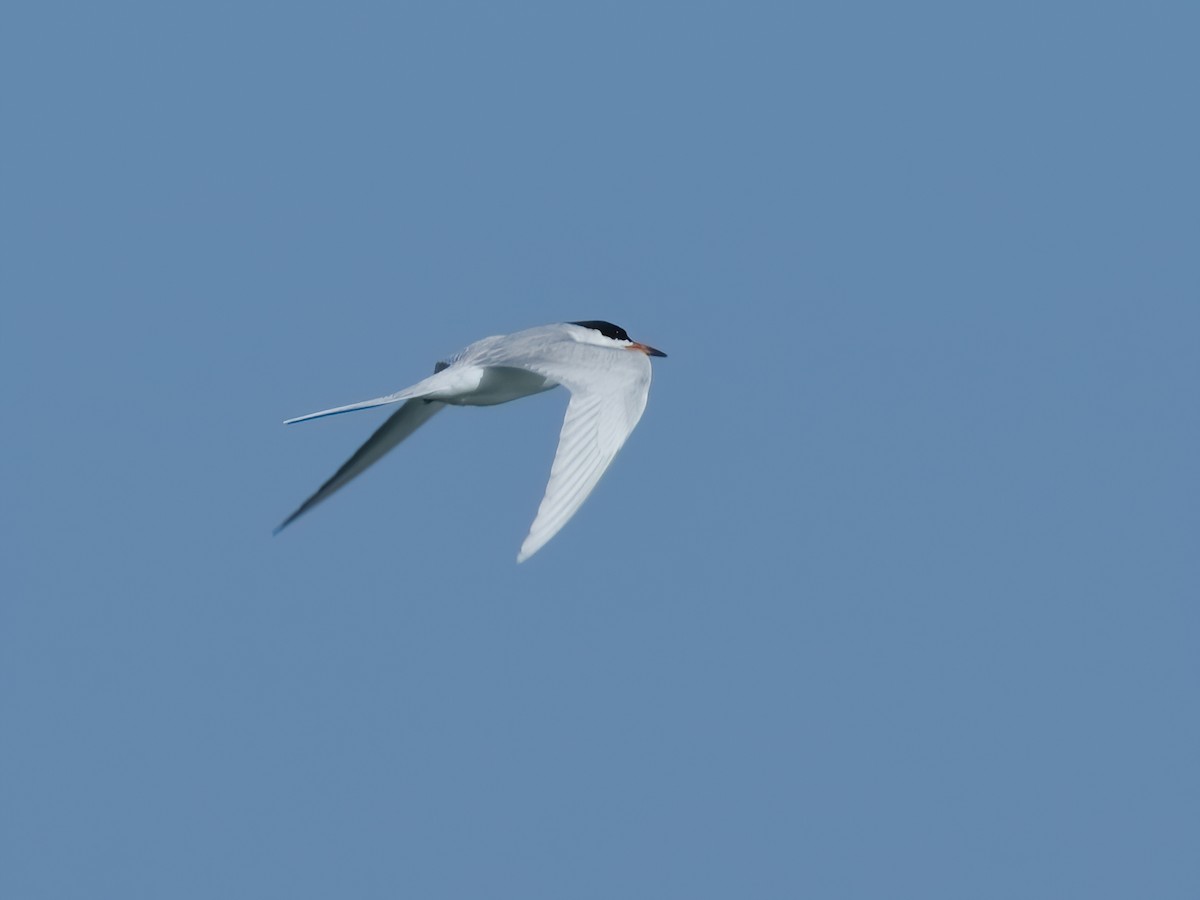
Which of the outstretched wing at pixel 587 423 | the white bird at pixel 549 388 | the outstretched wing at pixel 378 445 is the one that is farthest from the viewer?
the outstretched wing at pixel 378 445

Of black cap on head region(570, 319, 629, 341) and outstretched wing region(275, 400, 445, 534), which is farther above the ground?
black cap on head region(570, 319, 629, 341)

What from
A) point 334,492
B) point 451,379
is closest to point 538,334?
point 451,379

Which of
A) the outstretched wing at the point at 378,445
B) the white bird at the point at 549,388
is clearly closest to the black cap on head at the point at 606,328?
the white bird at the point at 549,388

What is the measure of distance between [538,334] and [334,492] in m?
2.14

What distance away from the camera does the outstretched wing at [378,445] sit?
44.6ft

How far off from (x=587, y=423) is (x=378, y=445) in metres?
3.70

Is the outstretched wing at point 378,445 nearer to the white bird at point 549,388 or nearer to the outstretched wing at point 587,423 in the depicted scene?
the white bird at point 549,388

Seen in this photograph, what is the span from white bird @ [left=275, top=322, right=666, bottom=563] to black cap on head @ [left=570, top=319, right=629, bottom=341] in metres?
0.01

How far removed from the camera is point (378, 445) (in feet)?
45.3

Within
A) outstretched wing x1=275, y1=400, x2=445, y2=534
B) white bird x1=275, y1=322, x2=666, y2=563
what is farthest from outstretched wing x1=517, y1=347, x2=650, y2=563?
outstretched wing x1=275, y1=400, x2=445, y2=534

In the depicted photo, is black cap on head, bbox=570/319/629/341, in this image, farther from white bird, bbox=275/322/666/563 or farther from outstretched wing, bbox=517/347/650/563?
outstretched wing, bbox=517/347/650/563

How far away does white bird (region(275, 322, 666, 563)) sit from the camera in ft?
32.2

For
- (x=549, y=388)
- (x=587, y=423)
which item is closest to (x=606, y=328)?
(x=549, y=388)

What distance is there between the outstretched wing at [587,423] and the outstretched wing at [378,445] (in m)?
2.04
